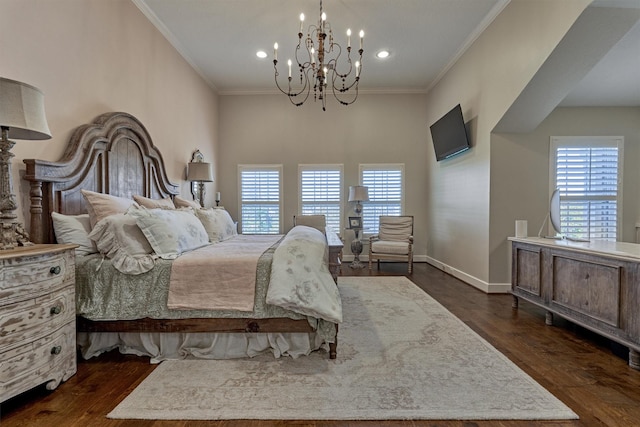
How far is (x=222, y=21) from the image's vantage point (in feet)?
12.2

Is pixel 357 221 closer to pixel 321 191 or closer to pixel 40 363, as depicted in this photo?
pixel 321 191

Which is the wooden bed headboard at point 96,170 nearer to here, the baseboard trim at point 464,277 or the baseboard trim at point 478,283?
the baseboard trim at point 464,277

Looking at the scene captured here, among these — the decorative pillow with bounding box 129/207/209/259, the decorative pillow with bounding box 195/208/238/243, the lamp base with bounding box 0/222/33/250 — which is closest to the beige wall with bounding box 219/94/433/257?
the decorative pillow with bounding box 195/208/238/243

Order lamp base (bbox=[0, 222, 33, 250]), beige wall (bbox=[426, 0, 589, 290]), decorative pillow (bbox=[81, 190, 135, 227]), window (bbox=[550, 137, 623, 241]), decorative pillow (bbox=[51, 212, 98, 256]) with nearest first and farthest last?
1. lamp base (bbox=[0, 222, 33, 250])
2. decorative pillow (bbox=[51, 212, 98, 256])
3. decorative pillow (bbox=[81, 190, 135, 227])
4. beige wall (bbox=[426, 0, 589, 290])
5. window (bbox=[550, 137, 623, 241])

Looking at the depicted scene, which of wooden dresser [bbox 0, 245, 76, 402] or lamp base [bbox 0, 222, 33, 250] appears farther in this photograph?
lamp base [bbox 0, 222, 33, 250]

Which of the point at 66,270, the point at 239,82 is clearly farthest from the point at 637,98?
the point at 66,270

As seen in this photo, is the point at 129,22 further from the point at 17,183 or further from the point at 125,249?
the point at 125,249

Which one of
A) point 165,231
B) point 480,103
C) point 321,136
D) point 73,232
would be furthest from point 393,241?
point 73,232

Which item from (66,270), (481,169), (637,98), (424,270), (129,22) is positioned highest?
(129,22)

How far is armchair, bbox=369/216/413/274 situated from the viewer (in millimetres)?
5234

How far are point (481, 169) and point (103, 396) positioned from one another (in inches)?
172

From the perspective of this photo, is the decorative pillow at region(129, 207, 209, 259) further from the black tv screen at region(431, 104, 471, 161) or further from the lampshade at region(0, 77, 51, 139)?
the black tv screen at region(431, 104, 471, 161)

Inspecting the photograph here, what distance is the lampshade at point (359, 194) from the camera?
5641 mm

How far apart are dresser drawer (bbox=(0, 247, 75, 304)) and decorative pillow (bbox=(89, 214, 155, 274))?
244 mm
